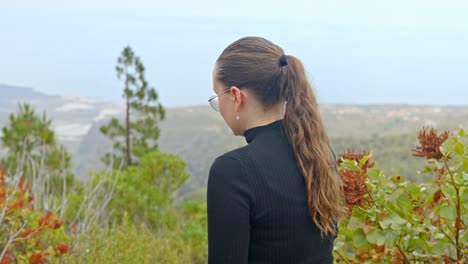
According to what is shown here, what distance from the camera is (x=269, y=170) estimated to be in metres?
1.75

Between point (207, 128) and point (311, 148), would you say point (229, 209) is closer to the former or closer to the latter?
point (311, 148)

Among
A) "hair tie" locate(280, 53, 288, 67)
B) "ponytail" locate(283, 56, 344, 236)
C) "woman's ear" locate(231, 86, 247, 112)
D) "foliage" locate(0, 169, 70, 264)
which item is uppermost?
"hair tie" locate(280, 53, 288, 67)

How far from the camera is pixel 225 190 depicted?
65.9 inches

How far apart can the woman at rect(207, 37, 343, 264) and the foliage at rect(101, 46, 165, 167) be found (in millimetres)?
14121

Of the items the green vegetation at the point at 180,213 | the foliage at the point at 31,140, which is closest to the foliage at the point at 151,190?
the green vegetation at the point at 180,213

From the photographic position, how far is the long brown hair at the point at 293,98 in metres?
1.83

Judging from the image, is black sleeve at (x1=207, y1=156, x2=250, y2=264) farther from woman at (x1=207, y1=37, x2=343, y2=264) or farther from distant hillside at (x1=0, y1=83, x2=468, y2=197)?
distant hillside at (x1=0, y1=83, x2=468, y2=197)

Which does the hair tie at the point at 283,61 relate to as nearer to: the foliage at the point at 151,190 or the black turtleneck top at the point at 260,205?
the black turtleneck top at the point at 260,205

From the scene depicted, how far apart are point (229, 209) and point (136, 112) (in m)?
15.2

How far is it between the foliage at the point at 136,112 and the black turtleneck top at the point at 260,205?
46.6 ft

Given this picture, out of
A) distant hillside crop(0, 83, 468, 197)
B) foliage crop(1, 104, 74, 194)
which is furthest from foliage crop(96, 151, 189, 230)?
distant hillside crop(0, 83, 468, 197)

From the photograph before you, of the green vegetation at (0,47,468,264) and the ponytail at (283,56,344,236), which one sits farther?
the green vegetation at (0,47,468,264)

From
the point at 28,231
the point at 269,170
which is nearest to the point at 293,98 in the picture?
the point at 269,170

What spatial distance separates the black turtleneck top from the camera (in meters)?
1.68
